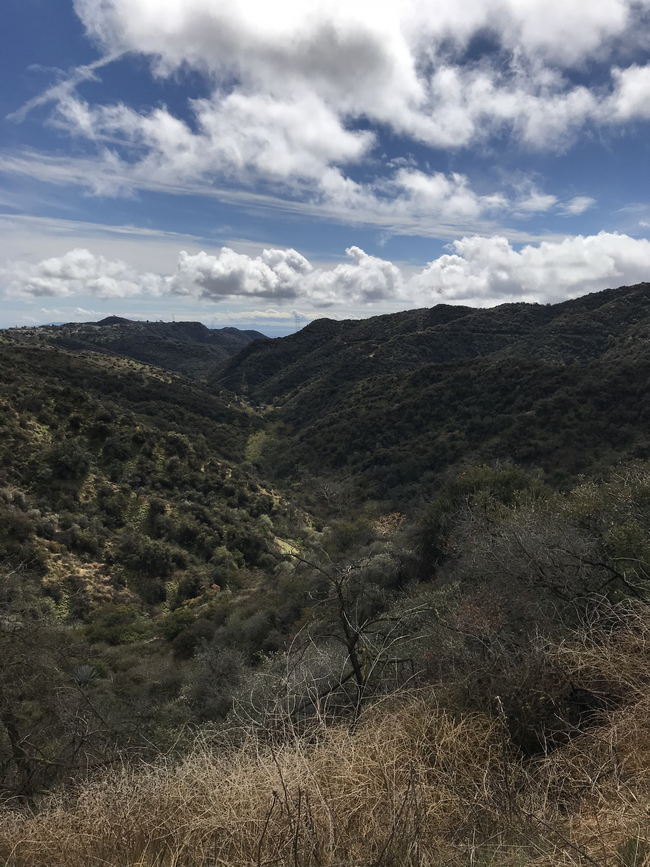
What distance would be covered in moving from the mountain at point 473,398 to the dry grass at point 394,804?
32.6 m

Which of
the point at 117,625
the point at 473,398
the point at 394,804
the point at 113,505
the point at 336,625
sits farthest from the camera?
the point at 473,398

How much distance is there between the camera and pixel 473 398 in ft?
181

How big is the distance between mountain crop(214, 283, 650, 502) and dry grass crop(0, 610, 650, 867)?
A: 3258 cm

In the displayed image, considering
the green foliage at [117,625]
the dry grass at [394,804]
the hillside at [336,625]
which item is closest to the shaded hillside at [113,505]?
the hillside at [336,625]

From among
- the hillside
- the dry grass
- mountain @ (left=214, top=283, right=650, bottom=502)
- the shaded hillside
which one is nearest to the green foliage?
the hillside

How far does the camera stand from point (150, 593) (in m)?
27.4

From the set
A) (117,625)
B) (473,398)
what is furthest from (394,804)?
(473,398)

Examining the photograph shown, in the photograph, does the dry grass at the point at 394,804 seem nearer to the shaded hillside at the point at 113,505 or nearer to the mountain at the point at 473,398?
the shaded hillside at the point at 113,505

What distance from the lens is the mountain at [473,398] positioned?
3916cm

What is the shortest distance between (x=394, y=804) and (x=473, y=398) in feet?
184

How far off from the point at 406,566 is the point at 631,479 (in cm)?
948

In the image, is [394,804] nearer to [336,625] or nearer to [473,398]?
[336,625]

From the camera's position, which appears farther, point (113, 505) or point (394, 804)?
point (113, 505)

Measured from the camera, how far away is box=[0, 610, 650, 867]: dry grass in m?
2.12
